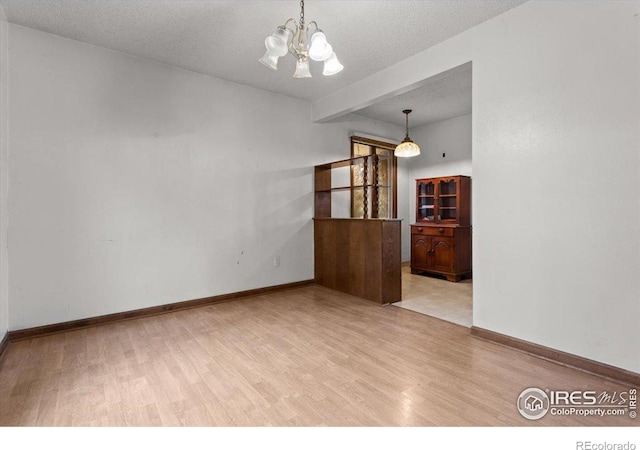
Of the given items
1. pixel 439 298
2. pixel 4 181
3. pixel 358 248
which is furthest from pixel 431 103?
pixel 4 181

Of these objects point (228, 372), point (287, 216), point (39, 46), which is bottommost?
point (228, 372)

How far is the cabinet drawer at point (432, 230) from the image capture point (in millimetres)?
5082

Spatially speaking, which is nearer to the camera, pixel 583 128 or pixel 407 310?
pixel 583 128

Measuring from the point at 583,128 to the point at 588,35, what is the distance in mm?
643

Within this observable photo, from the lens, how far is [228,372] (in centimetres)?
219

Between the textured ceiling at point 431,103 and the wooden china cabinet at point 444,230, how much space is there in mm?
1119

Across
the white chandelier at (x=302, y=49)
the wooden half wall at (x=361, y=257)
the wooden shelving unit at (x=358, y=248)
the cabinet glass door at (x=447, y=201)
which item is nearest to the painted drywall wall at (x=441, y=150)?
the cabinet glass door at (x=447, y=201)

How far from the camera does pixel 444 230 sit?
5125 millimetres

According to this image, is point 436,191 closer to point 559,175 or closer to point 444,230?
point 444,230

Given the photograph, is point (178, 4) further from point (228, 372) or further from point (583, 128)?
point (583, 128)

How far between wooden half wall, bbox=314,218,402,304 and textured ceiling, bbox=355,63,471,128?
1.89 meters

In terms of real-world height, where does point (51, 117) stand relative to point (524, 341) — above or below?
above
